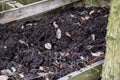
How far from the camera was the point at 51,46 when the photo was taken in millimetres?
3021

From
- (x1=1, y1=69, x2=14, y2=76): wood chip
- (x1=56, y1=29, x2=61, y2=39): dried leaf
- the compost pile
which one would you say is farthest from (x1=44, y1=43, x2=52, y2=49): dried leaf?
(x1=1, y1=69, x2=14, y2=76): wood chip

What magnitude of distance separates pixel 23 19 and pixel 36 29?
0.29 m

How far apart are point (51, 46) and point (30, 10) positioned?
64 centimetres

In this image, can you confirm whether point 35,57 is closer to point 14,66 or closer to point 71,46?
point 14,66

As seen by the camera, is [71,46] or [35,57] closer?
[35,57]

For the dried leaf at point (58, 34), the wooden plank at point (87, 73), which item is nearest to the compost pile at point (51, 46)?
the dried leaf at point (58, 34)

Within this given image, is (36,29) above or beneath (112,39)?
beneath

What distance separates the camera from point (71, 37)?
10.4 ft

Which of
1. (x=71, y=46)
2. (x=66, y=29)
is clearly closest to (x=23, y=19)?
(x=66, y=29)

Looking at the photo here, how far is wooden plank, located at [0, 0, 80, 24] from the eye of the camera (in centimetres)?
331

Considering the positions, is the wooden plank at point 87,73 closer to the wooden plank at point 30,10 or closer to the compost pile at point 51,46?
the compost pile at point 51,46

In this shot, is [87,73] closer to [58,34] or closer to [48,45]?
[48,45]

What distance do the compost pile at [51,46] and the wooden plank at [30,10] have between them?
0.09m

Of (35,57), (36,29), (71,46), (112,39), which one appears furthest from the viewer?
(36,29)
